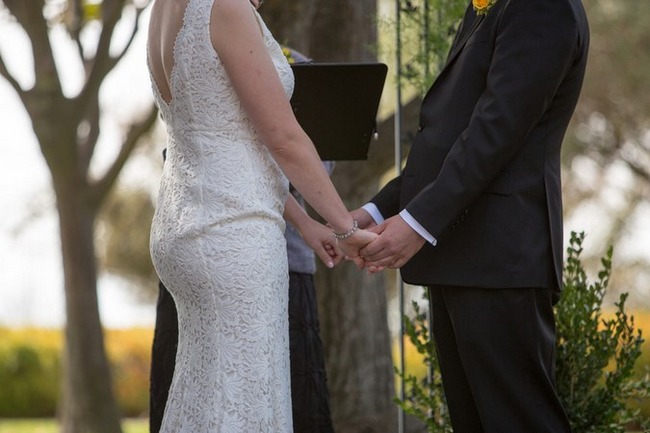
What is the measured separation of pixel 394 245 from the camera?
122 inches

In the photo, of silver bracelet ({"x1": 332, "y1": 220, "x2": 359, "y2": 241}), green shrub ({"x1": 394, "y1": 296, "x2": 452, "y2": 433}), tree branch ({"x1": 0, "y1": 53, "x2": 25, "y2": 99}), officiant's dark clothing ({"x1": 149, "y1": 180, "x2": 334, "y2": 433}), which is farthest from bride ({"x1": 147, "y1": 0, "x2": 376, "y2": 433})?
tree branch ({"x1": 0, "y1": 53, "x2": 25, "y2": 99})

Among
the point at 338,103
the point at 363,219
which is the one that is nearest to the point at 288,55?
the point at 338,103

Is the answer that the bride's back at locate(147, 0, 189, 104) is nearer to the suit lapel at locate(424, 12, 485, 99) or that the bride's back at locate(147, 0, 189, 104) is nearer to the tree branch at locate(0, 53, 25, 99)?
the suit lapel at locate(424, 12, 485, 99)

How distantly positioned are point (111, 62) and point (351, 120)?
5.25 m

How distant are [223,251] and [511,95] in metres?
0.87

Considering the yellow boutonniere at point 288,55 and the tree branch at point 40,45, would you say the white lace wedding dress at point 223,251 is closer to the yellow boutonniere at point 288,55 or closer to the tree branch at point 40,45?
the yellow boutonniere at point 288,55

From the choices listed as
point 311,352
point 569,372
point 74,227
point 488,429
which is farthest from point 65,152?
point 488,429

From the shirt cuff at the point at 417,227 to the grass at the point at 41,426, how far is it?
290 inches

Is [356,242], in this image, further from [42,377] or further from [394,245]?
A: [42,377]

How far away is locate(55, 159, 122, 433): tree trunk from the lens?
8.88 metres

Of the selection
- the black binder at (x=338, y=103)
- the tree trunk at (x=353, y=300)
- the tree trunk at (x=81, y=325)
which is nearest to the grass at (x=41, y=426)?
the tree trunk at (x=81, y=325)

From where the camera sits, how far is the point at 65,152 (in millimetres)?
8578

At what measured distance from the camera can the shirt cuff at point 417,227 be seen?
302cm

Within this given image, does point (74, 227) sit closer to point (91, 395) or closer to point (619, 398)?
point (91, 395)
